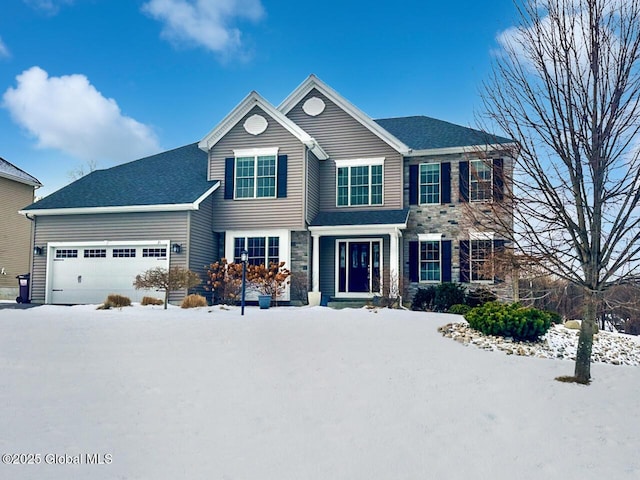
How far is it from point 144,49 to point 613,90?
57.9 feet

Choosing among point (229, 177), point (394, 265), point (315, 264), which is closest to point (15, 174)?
point (229, 177)

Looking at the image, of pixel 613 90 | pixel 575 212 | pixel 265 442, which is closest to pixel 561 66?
pixel 613 90

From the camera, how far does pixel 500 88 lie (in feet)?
28.5

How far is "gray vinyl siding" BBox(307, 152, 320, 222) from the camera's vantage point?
61.7 feet

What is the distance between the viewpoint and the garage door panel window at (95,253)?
18898 mm

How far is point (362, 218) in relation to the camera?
18609 mm

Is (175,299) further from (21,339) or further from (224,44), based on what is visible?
(224,44)

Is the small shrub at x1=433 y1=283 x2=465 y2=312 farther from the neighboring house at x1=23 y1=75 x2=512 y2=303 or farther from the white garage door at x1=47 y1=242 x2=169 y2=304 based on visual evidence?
the white garage door at x1=47 y1=242 x2=169 y2=304

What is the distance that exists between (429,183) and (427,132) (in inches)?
106

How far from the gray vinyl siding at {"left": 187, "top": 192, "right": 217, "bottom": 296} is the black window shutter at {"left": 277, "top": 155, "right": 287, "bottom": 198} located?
2.56 metres

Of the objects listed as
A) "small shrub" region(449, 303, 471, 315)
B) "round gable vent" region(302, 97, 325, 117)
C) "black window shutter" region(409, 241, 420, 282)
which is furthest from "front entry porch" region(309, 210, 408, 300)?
"round gable vent" region(302, 97, 325, 117)

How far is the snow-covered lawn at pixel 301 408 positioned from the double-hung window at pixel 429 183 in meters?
8.99

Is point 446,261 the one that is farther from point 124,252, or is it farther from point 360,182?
point 124,252

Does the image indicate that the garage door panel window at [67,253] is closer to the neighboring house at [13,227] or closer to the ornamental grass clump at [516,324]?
the neighboring house at [13,227]
